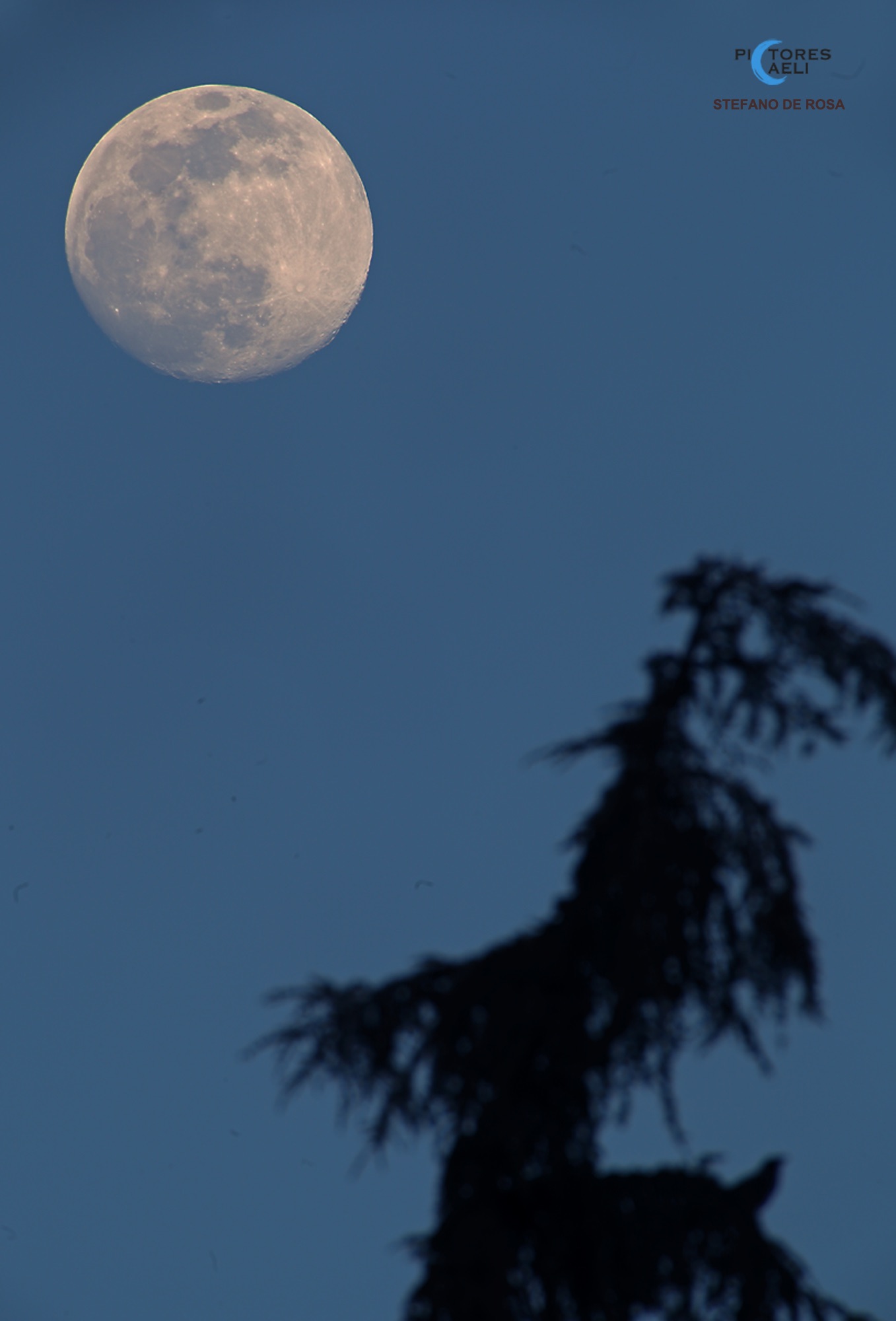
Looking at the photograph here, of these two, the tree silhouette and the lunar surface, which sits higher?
the lunar surface

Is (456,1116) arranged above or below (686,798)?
below

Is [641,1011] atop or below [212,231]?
below

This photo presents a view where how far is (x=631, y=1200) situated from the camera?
20.6 feet

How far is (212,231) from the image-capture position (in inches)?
514

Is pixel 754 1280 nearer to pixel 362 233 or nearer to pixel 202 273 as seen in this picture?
pixel 202 273

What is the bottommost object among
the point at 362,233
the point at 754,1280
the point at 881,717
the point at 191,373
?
the point at 754,1280

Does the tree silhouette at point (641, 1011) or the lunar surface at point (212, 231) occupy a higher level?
the lunar surface at point (212, 231)

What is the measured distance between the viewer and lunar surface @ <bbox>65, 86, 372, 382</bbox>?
42.8ft

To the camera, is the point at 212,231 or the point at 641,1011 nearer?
the point at 641,1011

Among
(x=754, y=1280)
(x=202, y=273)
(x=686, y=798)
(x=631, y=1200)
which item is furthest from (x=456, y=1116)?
(x=202, y=273)

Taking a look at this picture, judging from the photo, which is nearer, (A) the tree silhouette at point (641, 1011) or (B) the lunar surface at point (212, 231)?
(A) the tree silhouette at point (641, 1011)

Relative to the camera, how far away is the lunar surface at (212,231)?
13.0 m

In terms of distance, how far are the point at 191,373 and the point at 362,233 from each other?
3113 mm

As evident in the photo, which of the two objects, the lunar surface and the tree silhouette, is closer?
the tree silhouette
